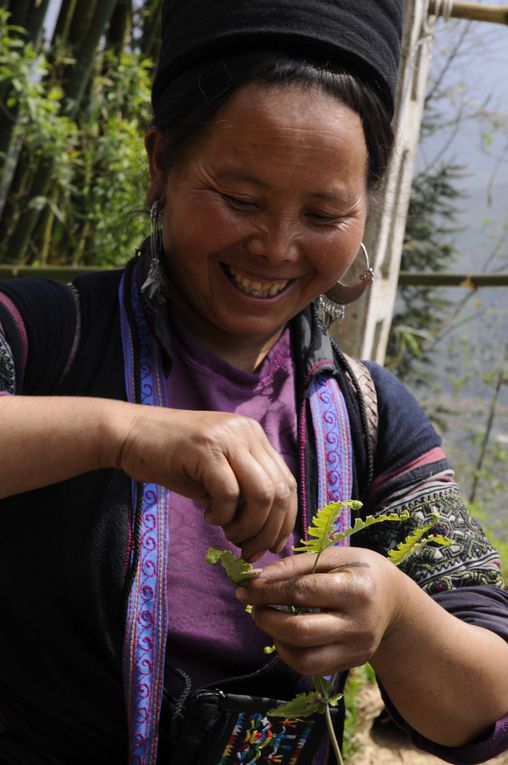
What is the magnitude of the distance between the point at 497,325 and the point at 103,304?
877 centimetres

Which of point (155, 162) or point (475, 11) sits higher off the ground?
point (475, 11)

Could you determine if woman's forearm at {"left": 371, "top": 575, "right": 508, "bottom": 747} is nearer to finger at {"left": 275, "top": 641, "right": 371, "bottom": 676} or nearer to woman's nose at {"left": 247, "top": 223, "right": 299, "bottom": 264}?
finger at {"left": 275, "top": 641, "right": 371, "bottom": 676}

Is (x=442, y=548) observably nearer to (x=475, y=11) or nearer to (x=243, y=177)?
(x=243, y=177)

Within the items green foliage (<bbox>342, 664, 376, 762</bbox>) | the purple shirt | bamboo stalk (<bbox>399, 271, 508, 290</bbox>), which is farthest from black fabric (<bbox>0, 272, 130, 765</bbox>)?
bamboo stalk (<bbox>399, 271, 508, 290</bbox>)

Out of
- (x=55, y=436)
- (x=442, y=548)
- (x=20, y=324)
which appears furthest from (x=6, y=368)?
(x=442, y=548)

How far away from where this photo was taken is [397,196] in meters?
3.10

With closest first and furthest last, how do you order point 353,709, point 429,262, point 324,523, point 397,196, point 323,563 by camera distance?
point 324,523
point 323,563
point 397,196
point 353,709
point 429,262

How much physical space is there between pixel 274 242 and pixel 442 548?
0.63 metres

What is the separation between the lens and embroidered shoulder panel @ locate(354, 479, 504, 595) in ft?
5.83

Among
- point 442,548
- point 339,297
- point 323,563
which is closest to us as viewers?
point 323,563

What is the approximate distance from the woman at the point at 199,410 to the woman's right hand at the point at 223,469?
0.07m

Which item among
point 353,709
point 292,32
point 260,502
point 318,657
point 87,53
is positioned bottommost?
point 353,709

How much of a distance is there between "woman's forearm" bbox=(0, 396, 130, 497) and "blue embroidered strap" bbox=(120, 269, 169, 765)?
239 mm

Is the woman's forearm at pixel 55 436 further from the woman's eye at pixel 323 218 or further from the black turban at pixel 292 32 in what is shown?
the black turban at pixel 292 32
